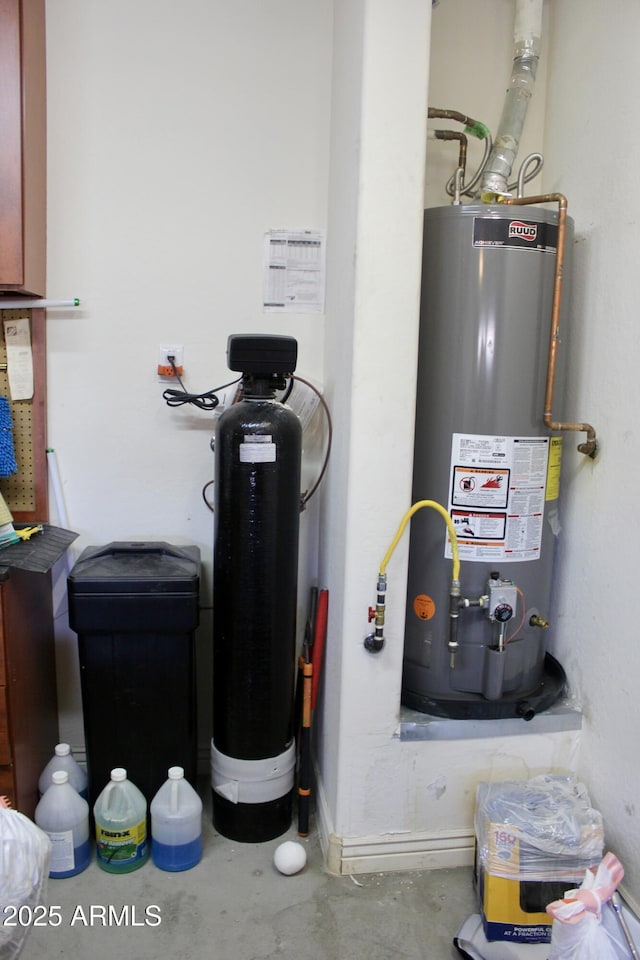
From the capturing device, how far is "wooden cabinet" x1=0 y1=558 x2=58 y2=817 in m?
1.69

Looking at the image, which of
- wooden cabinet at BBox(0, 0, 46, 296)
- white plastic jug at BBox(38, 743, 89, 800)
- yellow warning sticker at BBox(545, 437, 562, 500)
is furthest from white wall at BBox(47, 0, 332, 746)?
yellow warning sticker at BBox(545, 437, 562, 500)

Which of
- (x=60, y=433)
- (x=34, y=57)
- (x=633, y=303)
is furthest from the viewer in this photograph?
(x=60, y=433)

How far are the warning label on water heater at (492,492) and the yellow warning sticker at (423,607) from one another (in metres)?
0.14

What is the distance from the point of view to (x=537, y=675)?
187 centimetres

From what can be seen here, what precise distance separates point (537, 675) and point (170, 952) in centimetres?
116

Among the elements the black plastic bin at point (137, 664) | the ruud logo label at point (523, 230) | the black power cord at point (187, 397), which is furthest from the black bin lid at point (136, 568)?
the ruud logo label at point (523, 230)

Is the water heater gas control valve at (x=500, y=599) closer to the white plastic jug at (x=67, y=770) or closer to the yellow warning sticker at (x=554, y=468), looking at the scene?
the yellow warning sticker at (x=554, y=468)

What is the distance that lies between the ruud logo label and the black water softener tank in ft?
2.03

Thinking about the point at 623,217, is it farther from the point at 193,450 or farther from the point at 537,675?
the point at 193,450

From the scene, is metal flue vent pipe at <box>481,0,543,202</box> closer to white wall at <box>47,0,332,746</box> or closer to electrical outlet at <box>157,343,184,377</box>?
white wall at <box>47,0,332,746</box>

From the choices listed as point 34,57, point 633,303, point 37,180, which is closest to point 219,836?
point 633,303

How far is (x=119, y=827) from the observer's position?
1725 mm

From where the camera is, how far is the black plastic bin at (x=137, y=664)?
5.87 ft

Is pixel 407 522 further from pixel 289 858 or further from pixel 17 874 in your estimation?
pixel 17 874
